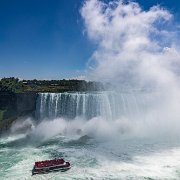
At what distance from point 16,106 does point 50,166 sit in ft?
105

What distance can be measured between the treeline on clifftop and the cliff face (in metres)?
4.55

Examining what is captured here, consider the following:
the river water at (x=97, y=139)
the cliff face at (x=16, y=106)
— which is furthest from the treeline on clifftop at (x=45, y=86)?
the river water at (x=97, y=139)

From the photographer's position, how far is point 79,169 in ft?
97.1

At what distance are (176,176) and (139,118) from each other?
969 inches

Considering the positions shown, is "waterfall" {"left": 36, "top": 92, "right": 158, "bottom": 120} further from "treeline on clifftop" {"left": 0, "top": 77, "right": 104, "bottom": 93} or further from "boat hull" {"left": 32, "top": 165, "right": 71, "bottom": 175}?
"boat hull" {"left": 32, "top": 165, "right": 71, "bottom": 175}

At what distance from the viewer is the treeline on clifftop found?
221 feet

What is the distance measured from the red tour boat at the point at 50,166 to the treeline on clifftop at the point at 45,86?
3789cm

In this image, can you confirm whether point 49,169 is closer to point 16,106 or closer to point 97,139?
point 97,139

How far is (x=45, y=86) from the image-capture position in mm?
83375

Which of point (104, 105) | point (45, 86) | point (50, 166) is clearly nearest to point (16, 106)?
point (104, 105)

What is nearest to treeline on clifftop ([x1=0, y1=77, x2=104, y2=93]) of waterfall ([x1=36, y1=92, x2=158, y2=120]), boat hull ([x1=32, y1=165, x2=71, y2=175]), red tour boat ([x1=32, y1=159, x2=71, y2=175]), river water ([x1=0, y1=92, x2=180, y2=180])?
river water ([x1=0, y1=92, x2=180, y2=180])

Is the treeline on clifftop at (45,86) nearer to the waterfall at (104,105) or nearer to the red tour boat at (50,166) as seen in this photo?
the waterfall at (104,105)

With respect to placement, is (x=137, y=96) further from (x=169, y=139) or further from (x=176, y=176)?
(x=176, y=176)

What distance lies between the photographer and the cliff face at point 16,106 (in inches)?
2260
